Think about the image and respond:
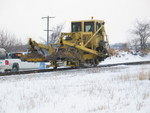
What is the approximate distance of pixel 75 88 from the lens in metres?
9.24

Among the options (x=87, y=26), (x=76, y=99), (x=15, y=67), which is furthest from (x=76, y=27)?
(x=76, y=99)

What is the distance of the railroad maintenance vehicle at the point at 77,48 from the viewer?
52.8 ft

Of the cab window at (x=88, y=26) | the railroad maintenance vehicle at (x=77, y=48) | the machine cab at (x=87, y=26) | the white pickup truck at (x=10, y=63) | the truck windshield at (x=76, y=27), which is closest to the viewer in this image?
the railroad maintenance vehicle at (x=77, y=48)

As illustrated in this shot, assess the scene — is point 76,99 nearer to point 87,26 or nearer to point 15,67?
point 87,26

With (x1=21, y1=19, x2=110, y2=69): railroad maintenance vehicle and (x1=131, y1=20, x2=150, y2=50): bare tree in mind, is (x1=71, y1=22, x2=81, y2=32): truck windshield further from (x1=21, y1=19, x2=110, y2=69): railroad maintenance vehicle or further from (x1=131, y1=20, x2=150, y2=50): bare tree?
(x1=131, y1=20, x2=150, y2=50): bare tree

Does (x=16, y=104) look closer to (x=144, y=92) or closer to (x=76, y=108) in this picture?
(x=76, y=108)

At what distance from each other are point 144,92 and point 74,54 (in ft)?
28.4

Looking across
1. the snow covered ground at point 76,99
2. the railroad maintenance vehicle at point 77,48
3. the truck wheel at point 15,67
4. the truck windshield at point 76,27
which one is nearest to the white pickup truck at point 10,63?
the truck wheel at point 15,67

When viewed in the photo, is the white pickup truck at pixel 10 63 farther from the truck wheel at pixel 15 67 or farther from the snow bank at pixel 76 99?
the snow bank at pixel 76 99

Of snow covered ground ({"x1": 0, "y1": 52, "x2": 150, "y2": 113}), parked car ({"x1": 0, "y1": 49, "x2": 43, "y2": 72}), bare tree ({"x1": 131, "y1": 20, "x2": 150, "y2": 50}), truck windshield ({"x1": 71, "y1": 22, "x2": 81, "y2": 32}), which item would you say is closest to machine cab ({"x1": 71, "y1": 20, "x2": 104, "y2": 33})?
truck windshield ({"x1": 71, "y1": 22, "x2": 81, "y2": 32})

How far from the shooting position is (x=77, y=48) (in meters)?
16.5

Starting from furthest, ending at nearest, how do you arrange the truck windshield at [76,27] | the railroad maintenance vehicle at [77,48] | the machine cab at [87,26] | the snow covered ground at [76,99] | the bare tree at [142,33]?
1. the bare tree at [142,33]
2. the truck windshield at [76,27]
3. the machine cab at [87,26]
4. the railroad maintenance vehicle at [77,48]
5. the snow covered ground at [76,99]

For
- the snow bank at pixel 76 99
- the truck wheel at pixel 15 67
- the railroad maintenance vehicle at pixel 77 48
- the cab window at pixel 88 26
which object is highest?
the cab window at pixel 88 26

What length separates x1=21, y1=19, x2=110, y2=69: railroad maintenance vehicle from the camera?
16094 mm
